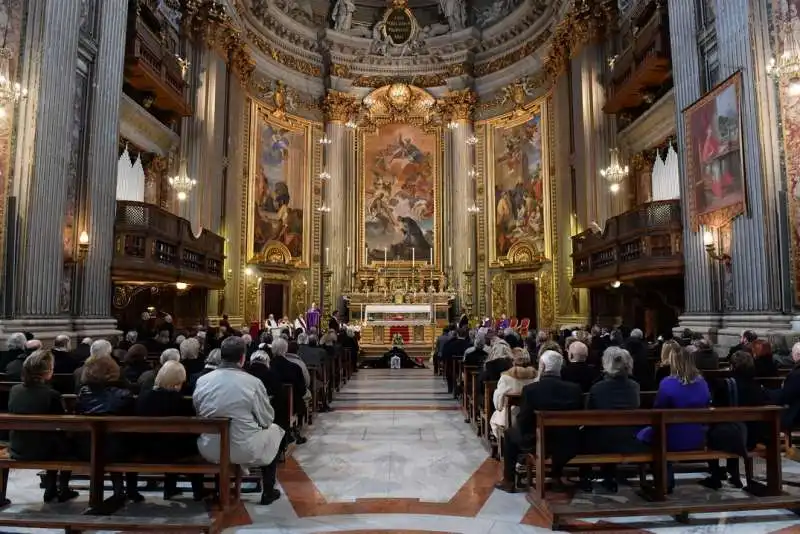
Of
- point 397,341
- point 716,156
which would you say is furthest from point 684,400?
point 397,341

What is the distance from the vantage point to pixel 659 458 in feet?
13.9

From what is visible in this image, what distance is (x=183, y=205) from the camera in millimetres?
15508

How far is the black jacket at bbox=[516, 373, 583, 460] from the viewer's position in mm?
4387

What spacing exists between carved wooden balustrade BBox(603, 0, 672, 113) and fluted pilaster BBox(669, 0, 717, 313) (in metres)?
0.88

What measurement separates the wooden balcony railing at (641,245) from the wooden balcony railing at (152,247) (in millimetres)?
9363

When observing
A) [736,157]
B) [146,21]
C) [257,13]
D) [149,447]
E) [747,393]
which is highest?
[257,13]

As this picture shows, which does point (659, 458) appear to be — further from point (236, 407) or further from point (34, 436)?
point (34, 436)

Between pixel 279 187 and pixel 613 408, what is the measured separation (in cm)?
1757

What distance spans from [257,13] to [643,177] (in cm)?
1359

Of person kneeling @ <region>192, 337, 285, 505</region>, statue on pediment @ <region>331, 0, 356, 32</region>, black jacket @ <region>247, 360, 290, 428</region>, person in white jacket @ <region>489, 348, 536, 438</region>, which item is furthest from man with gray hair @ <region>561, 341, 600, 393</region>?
statue on pediment @ <region>331, 0, 356, 32</region>

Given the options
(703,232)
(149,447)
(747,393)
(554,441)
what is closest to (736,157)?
(703,232)

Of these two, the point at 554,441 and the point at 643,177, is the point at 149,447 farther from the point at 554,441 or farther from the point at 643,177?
the point at 643,177

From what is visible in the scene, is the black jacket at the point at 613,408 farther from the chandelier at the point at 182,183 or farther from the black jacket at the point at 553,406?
the chandelier at the point at 182,183

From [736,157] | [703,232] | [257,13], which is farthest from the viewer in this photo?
[257,13]
